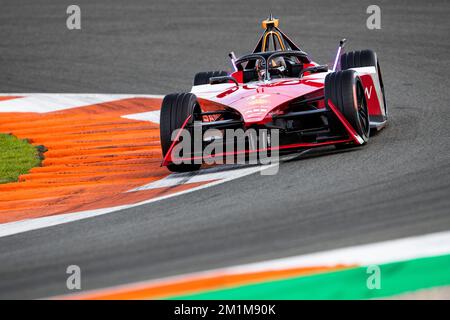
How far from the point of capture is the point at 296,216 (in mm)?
6453

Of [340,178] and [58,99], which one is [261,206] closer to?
[340,178]

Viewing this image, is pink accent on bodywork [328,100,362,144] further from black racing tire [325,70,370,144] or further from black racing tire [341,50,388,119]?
black racing tire [341,50,388,119]

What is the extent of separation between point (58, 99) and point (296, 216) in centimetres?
768

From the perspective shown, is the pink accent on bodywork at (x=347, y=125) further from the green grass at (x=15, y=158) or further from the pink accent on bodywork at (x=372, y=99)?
the green grass at (x=15, y=158)

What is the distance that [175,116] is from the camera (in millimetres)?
8844

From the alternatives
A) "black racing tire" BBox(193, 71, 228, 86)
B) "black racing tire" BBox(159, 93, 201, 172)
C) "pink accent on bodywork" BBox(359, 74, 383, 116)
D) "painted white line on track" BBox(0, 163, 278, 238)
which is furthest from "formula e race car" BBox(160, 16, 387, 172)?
"black racing tire" BBox(193, 71, 228, 86)

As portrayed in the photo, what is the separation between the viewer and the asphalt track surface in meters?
5.77

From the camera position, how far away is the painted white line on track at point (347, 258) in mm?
5188

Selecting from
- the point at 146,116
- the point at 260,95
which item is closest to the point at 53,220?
the point at 260,95

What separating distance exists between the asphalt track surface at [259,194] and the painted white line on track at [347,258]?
0.14m

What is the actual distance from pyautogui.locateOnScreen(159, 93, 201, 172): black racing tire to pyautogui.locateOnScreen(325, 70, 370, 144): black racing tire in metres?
1.21

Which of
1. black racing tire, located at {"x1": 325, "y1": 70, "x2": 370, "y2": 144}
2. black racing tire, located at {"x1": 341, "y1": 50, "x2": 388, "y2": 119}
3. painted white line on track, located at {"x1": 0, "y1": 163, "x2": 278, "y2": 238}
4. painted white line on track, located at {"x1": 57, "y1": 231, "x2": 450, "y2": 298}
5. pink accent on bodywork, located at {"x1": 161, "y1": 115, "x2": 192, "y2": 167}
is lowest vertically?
painted white line on track, located at {"x1": 57, "y1": 231, "x2": 450, "y2": 298}
